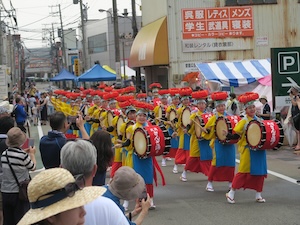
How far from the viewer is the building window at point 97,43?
216ft

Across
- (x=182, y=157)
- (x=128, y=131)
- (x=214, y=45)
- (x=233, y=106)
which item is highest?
(x=214, y=45)

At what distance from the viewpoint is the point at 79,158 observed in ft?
13.2

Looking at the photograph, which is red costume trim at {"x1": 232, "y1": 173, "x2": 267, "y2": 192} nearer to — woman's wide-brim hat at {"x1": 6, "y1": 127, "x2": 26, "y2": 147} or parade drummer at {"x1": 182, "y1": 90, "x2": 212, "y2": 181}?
parade drummer at {"x1": 182, "y1": 90, "x2": 212, "y2": 181}

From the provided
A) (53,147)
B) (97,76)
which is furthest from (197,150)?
(97,76)

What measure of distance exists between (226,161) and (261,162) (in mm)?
1123

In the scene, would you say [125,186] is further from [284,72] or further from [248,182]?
[284,72]

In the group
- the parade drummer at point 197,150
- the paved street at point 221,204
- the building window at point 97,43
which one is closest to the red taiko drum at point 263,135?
the paved street at point 221,204

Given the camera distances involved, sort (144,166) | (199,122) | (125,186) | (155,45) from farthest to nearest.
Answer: (155,45), (199,122), (144,166), (125,186)

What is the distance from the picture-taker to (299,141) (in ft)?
55.7

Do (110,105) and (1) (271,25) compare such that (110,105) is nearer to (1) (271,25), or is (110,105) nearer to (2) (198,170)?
(2) (198,170)

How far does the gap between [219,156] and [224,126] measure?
0.61 meters

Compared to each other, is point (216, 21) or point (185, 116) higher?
point (216, 21)

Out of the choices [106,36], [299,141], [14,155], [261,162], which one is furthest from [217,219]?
[106,36]

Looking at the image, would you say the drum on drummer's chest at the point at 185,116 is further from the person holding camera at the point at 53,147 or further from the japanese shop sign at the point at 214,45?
the japanese shop sign at the point at 214,45
